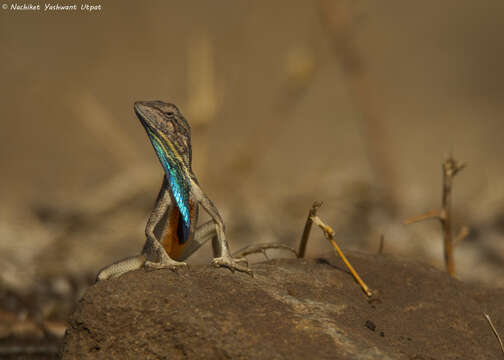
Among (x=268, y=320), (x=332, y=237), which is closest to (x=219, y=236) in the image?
(x=332, y=237)

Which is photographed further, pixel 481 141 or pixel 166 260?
pixel 481 141

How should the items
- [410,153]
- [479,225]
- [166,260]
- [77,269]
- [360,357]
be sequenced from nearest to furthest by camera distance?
1. [360,357]
2. [166,260]
3. [77,269]
4. [479,225]
5. [410,153]

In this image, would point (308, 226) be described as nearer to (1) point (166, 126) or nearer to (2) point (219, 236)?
(2) point (219, 236)

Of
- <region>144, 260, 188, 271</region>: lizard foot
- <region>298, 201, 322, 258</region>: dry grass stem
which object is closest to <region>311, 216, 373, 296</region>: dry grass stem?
<region>298, 201, 322, 258</region>: dry grass stem

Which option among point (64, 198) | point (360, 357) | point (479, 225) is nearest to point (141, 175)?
point (64, 198)

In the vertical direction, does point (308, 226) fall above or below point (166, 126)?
below

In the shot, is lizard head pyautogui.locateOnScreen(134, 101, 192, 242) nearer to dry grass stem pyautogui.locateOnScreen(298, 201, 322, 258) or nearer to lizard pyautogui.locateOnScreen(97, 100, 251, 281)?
lizard pyautogui.locateOnScreen(97, 100, 251, 281)

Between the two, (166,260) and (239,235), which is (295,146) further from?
(166,260)

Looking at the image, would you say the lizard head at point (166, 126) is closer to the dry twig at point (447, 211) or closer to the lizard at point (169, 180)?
the lizard at point (169, 180)
